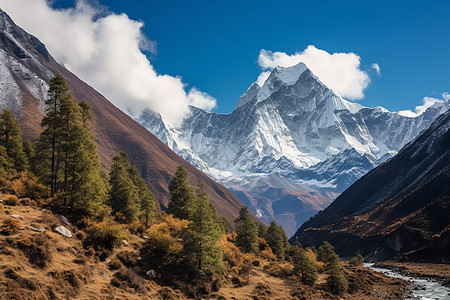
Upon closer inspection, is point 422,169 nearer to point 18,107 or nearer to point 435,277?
point 435,277

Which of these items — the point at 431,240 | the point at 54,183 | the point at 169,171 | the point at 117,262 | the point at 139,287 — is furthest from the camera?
the point at 169,171

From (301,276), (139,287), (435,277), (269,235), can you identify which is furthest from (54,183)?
(435,277)

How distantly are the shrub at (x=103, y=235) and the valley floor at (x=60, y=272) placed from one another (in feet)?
A: 3.41

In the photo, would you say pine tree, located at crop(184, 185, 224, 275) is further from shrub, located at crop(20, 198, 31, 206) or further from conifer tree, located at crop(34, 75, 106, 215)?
shrub, located at crop(20, 198, 31, 206)

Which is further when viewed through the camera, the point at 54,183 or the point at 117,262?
the point at 54,183

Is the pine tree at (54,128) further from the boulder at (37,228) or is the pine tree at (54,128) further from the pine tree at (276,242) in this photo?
the pine tree at (276,242)

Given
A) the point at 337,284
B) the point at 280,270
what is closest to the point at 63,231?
the point at 280,270

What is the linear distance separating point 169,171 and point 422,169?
147625mm

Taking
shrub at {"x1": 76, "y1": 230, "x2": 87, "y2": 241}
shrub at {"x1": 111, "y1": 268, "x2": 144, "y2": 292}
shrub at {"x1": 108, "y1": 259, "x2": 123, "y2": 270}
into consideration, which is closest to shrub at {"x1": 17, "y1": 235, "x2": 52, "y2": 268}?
shrub at {"x1": 76, "y1": 230, "x2": 87, "y2": 241}

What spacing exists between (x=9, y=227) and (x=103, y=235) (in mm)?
8033

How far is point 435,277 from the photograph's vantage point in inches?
2495

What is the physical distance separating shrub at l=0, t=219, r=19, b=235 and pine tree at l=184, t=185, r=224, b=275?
16333 mm

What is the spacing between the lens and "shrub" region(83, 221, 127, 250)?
93.4 feet

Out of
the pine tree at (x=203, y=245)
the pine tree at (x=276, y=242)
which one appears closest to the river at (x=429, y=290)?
the pine tree at (x=276, y=242)
